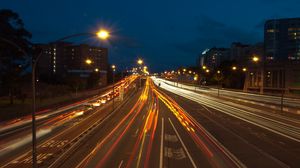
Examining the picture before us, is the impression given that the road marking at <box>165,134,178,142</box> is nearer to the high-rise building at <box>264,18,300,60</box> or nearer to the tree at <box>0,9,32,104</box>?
the tree at <box>0,9,32,104</box>

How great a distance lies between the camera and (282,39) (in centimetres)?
18725

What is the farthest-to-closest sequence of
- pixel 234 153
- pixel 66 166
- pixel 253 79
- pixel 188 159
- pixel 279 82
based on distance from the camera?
pixel 253 79 → pixel 279 82 → pixel 234 153 → pixel 188 159 → pixel 66 166

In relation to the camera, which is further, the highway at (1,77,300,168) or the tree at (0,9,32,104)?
the tree at (0,9,32,104)

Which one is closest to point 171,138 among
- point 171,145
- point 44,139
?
point 171,145

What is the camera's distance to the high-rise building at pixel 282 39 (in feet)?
603

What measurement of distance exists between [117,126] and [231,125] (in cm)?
1296

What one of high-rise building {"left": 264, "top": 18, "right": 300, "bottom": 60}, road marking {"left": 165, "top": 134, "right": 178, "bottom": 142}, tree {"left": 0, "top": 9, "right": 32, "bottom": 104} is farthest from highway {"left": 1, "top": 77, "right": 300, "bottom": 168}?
high-rise building {"left": 264, "top": 18, "right": 300, "bottom": 60}

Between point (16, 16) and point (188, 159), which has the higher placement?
point (16, 16)

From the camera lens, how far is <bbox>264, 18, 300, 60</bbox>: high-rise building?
184 m

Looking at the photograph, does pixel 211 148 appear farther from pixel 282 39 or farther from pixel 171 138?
pixel 282 39

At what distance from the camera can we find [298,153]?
25188 mm

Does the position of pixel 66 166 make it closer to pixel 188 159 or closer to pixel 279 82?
pixel 188 159

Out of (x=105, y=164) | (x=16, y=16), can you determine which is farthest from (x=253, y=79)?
(x=105, y=164)

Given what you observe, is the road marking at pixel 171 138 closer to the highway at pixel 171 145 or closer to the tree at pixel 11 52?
the highway at pixel 171 145
